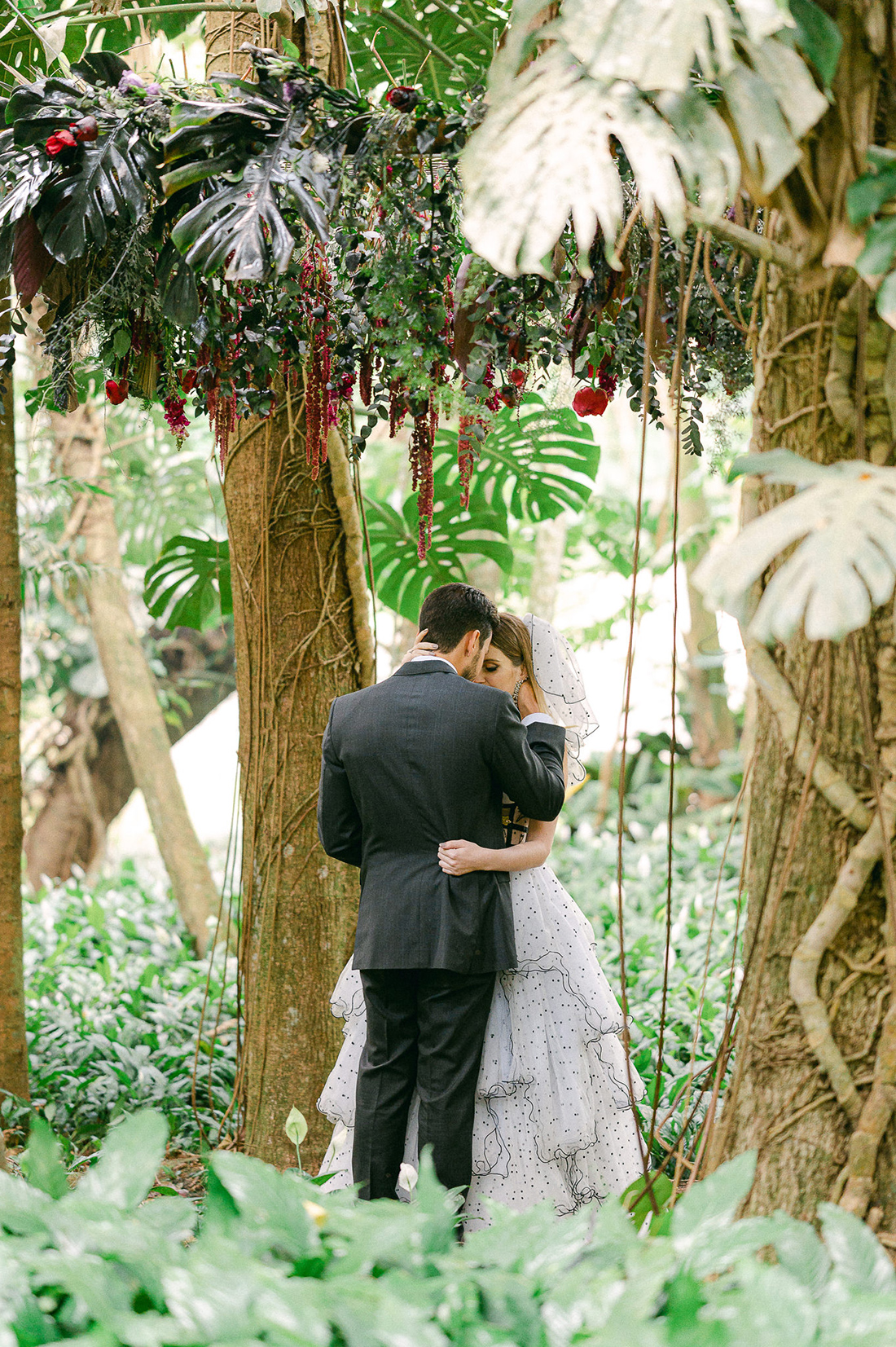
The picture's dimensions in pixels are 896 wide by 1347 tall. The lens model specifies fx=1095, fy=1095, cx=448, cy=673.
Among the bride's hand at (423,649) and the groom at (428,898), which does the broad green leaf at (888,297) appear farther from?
the bride's hand at (423,649)

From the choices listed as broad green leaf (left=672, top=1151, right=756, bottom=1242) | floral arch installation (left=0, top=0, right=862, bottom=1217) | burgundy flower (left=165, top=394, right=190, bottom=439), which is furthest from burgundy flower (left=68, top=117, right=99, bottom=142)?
broad green leaf (left=672, top=1151, right=756, bottom=1242)

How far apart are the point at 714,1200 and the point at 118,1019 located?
3.58m

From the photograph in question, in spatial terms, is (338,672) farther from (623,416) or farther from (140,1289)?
(623,416)

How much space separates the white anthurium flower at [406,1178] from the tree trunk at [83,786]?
21.5ft

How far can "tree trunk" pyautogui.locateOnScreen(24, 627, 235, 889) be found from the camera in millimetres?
8750

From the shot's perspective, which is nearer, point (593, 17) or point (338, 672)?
point (593, 17)

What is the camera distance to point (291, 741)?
302 centimetres

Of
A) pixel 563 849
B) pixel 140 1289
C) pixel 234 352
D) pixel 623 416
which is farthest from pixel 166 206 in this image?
pixel 623 416

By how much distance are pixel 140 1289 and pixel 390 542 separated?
326cm

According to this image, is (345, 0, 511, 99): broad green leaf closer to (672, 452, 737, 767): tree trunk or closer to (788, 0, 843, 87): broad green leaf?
(788, 0, 843, 87): broad green leaf

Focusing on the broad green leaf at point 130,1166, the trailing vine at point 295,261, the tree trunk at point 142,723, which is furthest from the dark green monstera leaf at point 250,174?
the tree trunk at point 142,723

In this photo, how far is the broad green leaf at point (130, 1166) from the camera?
4.20 feet

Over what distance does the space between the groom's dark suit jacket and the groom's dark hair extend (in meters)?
0.08

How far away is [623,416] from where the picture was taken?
10.7m
